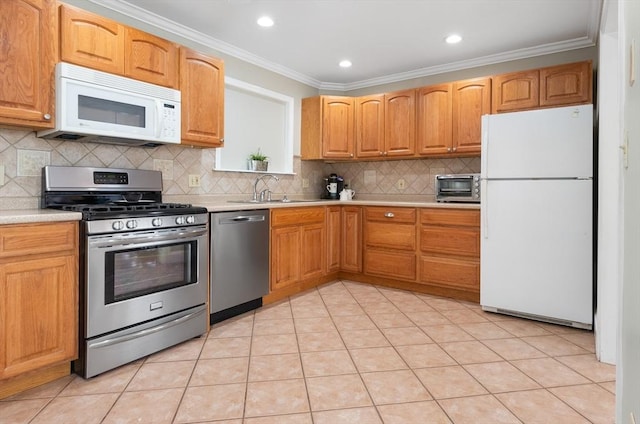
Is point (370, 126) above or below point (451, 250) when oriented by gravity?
above

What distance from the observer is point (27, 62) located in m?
2.16

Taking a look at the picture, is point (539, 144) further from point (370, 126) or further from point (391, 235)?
point (370, 126)

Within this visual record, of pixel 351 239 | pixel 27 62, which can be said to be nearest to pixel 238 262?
pixel 351 239

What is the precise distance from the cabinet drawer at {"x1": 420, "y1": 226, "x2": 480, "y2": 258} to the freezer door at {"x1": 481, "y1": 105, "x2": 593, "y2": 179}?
62cm

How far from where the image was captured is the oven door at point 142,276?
82.6 inches

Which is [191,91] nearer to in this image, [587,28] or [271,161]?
[271,161]

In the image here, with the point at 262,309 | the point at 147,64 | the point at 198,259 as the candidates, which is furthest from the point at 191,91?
the point at 262,309

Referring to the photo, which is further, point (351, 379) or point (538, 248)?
point (538, 248)

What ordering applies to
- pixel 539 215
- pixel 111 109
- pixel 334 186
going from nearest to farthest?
pixel 111 109 → pixel 539 215 → pixel 334 186

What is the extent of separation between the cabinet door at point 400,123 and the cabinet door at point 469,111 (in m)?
0.46

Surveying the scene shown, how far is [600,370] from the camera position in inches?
87.0

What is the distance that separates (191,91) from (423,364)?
259 cm

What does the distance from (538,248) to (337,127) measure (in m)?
2.56

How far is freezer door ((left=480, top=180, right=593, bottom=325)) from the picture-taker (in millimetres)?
2826
